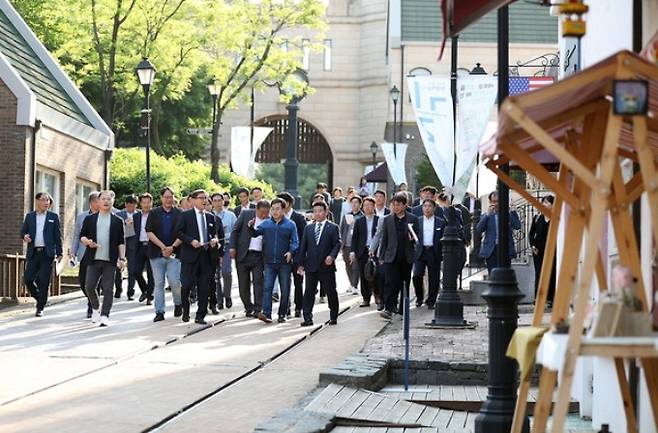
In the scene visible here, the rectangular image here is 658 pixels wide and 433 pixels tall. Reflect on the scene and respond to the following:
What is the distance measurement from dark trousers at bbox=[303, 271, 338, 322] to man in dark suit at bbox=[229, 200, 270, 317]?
0.98 m

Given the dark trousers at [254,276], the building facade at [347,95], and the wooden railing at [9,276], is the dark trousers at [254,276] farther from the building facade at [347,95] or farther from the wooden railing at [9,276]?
the building facade at [347,95]

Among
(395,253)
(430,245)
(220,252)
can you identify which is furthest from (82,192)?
(395,253)

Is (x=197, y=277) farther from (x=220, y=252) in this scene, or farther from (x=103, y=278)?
(x=103, y=278)

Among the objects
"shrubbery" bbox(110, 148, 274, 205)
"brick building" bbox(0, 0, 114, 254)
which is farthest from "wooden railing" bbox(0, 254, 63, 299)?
"shrubbery" bbox(110, 148, 274, 205)

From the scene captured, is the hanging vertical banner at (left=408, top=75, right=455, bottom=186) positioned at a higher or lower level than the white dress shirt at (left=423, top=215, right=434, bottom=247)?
higher

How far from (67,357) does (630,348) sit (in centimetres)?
1023

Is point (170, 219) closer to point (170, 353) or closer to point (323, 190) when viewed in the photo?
point (170, 353)

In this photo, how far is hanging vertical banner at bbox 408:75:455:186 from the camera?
19.3 meters

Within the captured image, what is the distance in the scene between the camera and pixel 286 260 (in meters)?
20.5

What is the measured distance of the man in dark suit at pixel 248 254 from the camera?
2098 centimetres

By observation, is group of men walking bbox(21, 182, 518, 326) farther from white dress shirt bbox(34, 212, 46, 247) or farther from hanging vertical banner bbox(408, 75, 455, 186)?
hanging vertical banner bbox(408, 75, 455, 186)

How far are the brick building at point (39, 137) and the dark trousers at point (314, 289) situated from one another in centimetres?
1066

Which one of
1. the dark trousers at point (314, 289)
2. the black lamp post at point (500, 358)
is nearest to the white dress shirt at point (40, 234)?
the dark trousers at point (314, 289)

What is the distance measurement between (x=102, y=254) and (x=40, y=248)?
6.45 feet
